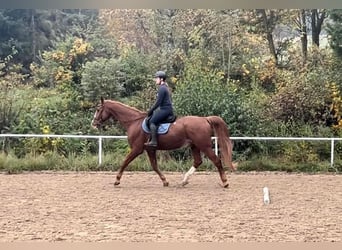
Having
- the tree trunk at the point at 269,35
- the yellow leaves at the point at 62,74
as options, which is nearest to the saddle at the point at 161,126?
the yellow leaves at the point at 62,74

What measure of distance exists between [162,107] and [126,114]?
48 centimetres

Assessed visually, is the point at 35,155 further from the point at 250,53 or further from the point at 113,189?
the point at 250,53

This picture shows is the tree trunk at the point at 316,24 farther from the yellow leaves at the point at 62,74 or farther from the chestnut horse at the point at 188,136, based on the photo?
the chestnut horse at the point at 188,136

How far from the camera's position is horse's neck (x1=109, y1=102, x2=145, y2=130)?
5734mm

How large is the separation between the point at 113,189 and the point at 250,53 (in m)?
5.56

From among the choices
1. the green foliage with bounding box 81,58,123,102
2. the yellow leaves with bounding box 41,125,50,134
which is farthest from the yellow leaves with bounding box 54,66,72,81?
the yellow leaves with bounding box 41,125,50,134

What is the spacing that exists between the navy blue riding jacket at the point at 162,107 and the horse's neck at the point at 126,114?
250 mm


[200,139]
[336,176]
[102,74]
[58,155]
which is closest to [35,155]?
[58,155]

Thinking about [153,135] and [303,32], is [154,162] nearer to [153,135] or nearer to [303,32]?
[153,135]

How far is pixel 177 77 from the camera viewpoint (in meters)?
9.85

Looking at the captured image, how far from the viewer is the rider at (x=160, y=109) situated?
5.30 meters

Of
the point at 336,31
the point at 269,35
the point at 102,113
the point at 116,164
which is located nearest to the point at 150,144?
the point at 102,113

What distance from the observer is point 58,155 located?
7508 mm

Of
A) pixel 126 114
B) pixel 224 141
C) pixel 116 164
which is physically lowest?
pixel 116 164
